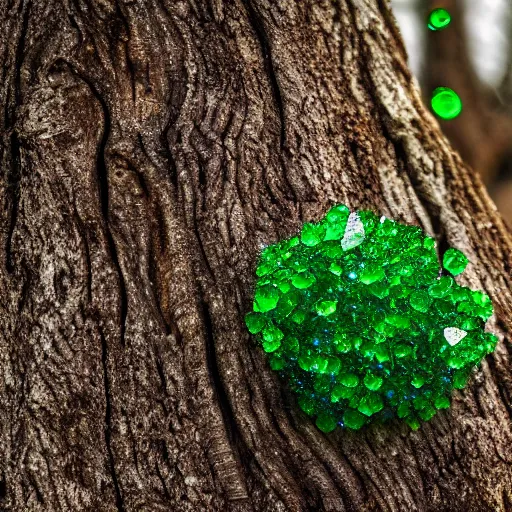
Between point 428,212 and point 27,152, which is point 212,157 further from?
point 428,212

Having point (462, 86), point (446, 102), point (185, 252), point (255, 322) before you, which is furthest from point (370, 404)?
point (462, 86)

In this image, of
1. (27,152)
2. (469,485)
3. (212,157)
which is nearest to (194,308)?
(212,157)

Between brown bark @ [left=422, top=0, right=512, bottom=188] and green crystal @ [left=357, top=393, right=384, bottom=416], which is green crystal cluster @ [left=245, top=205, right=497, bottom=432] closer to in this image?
green crystal @ [left=357, top=393, right=384, bottom=416]

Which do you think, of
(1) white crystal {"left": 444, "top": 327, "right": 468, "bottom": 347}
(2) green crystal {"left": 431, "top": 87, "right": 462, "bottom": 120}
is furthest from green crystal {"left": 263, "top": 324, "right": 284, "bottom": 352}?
(2) green crystal {"left": 431, "top": 87, "right": 462, "bottom": 120}

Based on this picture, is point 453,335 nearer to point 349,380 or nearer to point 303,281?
point 349,380

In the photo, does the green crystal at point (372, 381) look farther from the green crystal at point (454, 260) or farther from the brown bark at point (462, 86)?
the brown bark at point (462, 86)

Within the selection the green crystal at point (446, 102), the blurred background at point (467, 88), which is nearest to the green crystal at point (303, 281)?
the green crystal at point (446, 102)

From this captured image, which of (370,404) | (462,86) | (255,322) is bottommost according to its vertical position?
(370,404)
